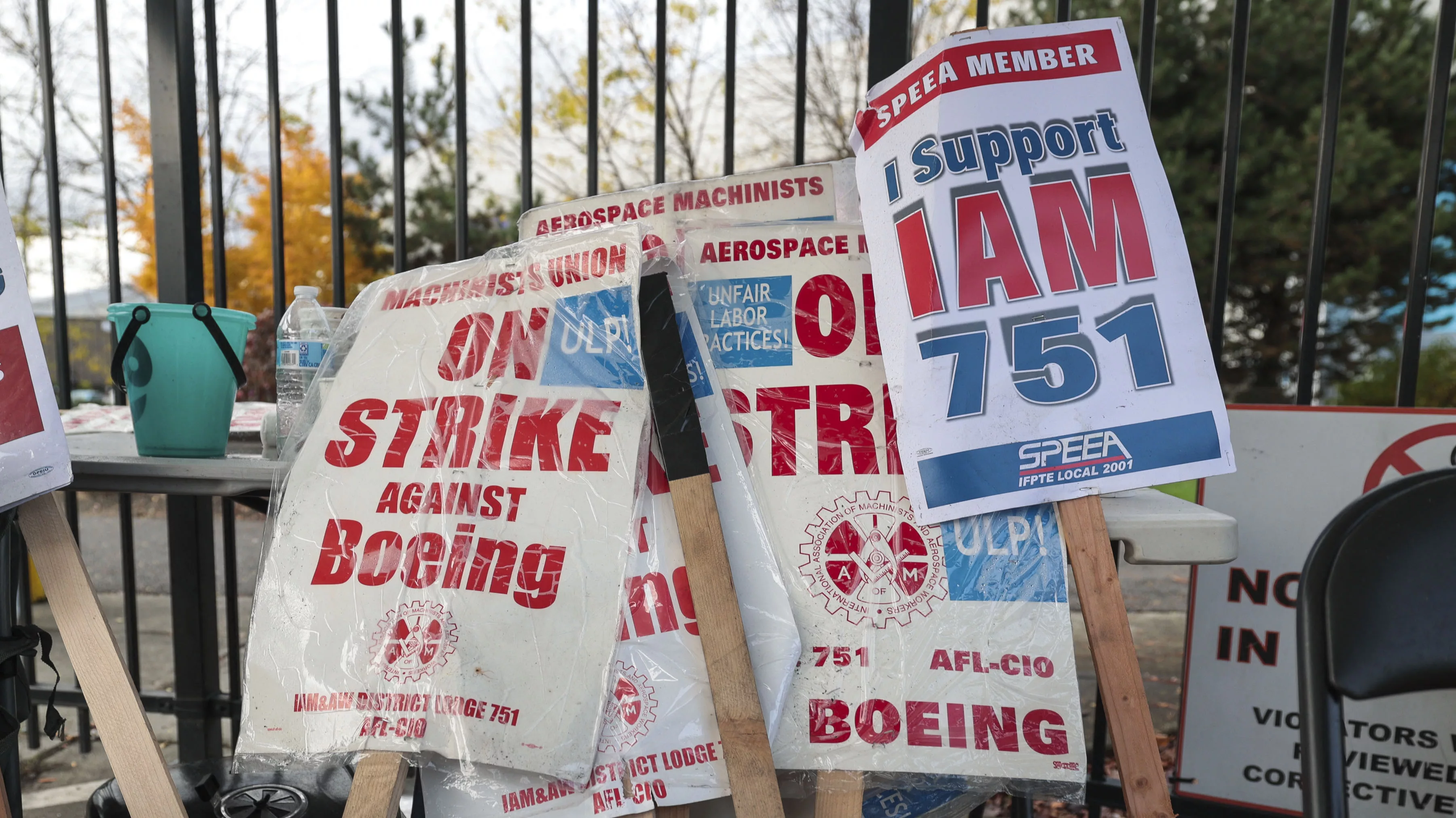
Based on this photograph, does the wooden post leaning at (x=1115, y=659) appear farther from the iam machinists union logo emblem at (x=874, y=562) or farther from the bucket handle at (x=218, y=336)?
the bucket handle at (x=218, y=336)

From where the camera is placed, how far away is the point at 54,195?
2.36 metres

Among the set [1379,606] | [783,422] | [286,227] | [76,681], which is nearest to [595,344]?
[783,422]

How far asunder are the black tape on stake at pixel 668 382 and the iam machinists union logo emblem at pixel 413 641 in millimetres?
383

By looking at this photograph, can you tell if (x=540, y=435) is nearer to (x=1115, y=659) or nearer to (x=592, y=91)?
(x=1115, y=659)

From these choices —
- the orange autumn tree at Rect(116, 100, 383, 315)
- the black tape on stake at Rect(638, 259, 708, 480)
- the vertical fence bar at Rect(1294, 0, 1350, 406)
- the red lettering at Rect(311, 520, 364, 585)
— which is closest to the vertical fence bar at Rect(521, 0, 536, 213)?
the black tape on stake at Rect(638, 259, 708, 480)

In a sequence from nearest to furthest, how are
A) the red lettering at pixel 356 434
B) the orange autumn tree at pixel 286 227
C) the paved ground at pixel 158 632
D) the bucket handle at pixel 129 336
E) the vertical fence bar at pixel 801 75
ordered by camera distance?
the red lettering at pixel 356 434, the bucket handle at pixel 129 336, the vertical fence bar at pixel 801 75, the paved ground at pixel 158 632, the orange autumn tree at pixel 286 227

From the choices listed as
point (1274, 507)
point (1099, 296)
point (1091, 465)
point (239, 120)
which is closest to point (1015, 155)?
point (1099, 296)

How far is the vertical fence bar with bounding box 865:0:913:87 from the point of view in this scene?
6.20ft

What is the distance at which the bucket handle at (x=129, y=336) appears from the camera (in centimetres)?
141

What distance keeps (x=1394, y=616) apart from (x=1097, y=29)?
0.86m

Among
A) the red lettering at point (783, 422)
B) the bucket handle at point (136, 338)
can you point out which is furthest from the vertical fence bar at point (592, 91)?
the red lettering at point (783, 422)

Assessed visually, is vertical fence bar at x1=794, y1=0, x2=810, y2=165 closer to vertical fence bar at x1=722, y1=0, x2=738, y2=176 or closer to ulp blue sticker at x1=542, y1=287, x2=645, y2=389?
vertical fence bar at x1=722, y1=0, x2=738, y2=176

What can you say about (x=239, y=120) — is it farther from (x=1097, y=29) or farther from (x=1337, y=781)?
(x=1337, y=781)

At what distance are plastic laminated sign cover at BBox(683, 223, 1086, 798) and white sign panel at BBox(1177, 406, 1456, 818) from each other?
0.91 meters
